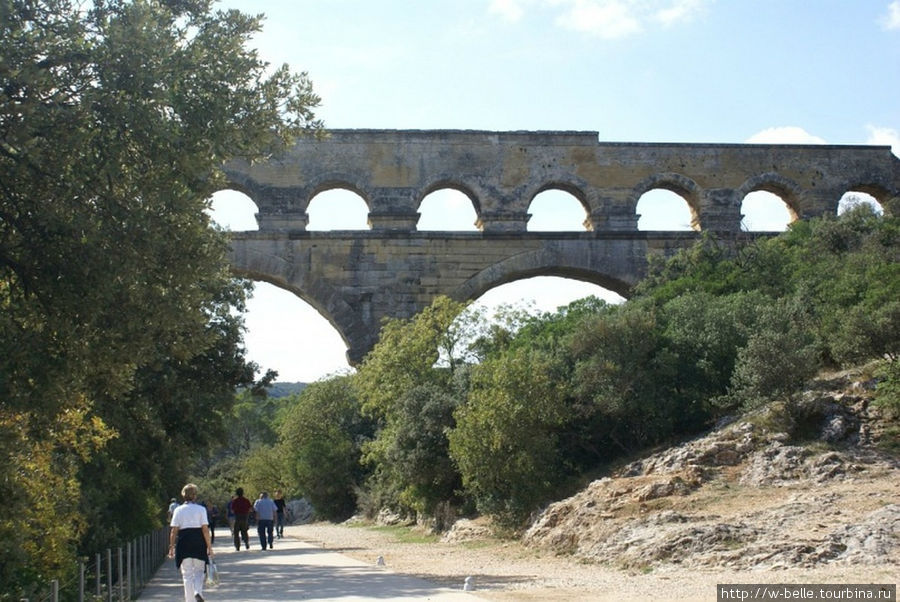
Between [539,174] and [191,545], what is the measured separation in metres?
17.3

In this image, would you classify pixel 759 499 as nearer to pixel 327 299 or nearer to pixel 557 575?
pixel 557 575

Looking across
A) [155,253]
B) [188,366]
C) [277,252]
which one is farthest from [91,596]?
[277,252]

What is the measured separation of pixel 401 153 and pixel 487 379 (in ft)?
27.1

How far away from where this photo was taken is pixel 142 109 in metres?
8.13

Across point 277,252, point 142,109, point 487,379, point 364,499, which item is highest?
point 277,252

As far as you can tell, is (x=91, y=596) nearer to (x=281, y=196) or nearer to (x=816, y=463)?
(x=816, y=463)

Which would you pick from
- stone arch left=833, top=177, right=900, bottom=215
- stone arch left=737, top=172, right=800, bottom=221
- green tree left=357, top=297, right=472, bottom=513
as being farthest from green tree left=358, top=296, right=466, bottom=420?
stone arch left=833, top=177, right=900, bottom=215

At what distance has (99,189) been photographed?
8375mm

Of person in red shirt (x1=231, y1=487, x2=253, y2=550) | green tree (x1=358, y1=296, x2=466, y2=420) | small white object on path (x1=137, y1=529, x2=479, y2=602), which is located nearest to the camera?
small white object on path (x1=137, y1=529, x2=479, y2=602)

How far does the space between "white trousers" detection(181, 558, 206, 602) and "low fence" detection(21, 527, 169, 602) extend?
65cm

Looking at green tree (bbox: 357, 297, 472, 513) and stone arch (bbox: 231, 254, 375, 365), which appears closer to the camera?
green tree (bbox: 357, 297, 472, 513)

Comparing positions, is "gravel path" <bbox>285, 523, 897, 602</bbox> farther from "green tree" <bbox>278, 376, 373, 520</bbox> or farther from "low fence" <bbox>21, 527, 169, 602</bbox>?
"green tree" <bbox>278, 376, 373, 520</bbox>

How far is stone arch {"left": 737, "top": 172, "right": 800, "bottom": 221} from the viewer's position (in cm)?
2598

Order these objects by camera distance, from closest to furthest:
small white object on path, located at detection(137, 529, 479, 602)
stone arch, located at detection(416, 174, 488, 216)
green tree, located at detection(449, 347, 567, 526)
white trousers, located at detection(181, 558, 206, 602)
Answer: white trousers, located at detection(181, 558, 206, 602) → small white object on path, located at detection(137, 529, 479, 602) → green tree, located at detection(449, 347, 567, 526) → stone arch, located at detection(416, 174, 488, 216)
